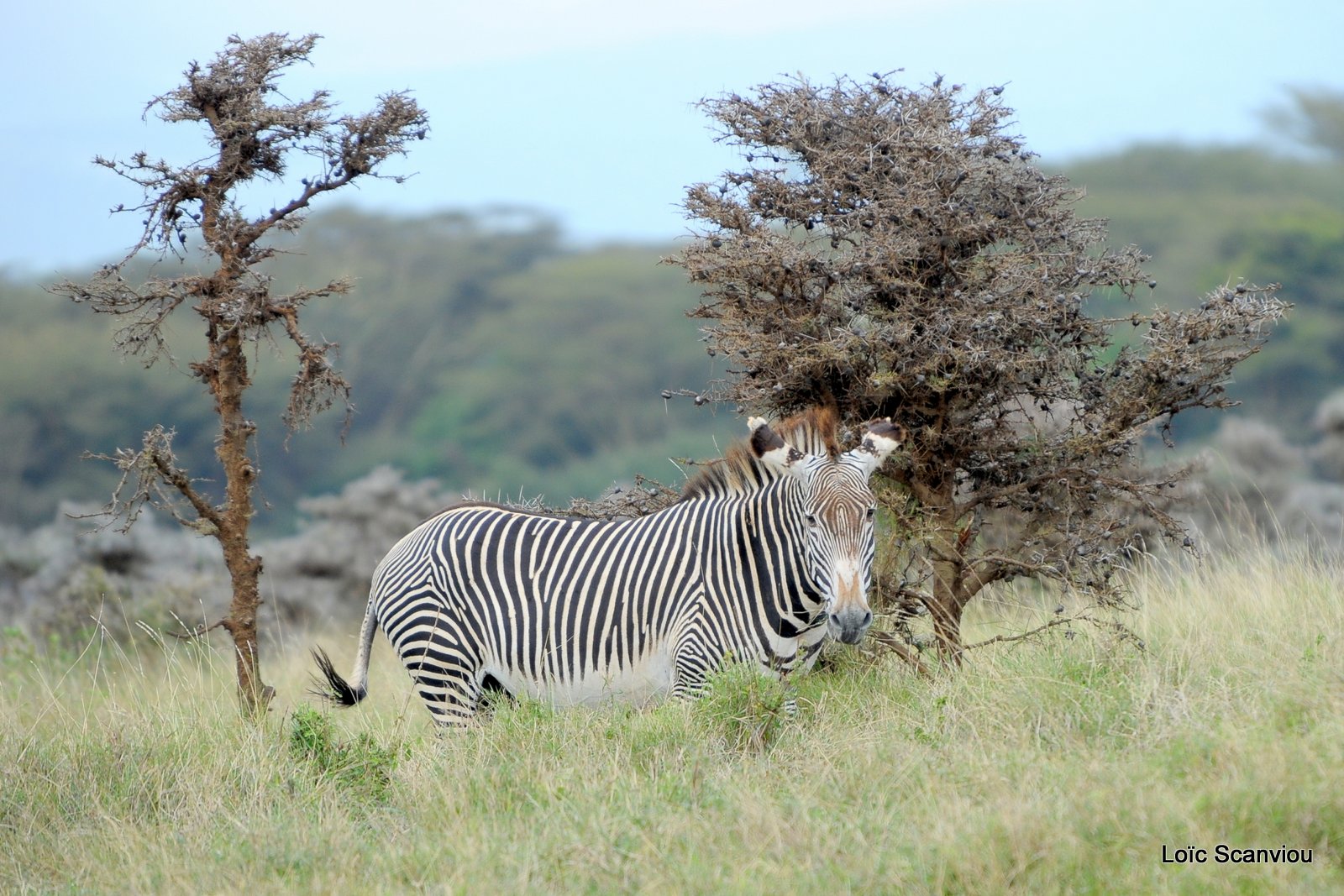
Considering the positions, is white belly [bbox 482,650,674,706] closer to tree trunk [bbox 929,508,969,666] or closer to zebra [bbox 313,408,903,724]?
zebra [bbox 313,408,903,724]

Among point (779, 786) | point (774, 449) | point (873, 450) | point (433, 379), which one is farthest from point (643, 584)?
point (433, 379)

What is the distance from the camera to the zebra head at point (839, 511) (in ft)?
17.9

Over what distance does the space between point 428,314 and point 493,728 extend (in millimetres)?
46630

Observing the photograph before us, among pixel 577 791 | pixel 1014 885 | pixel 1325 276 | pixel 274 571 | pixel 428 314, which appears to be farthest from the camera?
pixel 428 314

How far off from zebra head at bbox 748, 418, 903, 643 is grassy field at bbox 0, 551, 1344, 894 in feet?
1.79

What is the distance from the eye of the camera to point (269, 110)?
257 inches

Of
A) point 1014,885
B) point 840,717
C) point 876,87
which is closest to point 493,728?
point 840,717

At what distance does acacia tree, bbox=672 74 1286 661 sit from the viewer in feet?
20.2

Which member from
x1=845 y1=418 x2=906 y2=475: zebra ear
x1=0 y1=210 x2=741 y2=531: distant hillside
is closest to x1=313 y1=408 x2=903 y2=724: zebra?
x1=845 y1=418 x2=906 y2=475: zebra ear

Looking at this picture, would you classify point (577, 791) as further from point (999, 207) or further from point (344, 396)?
point (999, 207)

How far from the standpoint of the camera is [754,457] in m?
6.33

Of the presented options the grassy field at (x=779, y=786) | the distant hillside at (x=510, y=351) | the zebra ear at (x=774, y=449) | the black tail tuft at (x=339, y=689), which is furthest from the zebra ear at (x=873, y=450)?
the distant hillside at (x=510, y=351)

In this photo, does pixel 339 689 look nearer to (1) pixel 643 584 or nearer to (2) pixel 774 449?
(1) pixel 643 584

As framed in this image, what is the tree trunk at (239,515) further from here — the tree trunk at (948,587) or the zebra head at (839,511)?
the tree trunk at (948,587)
